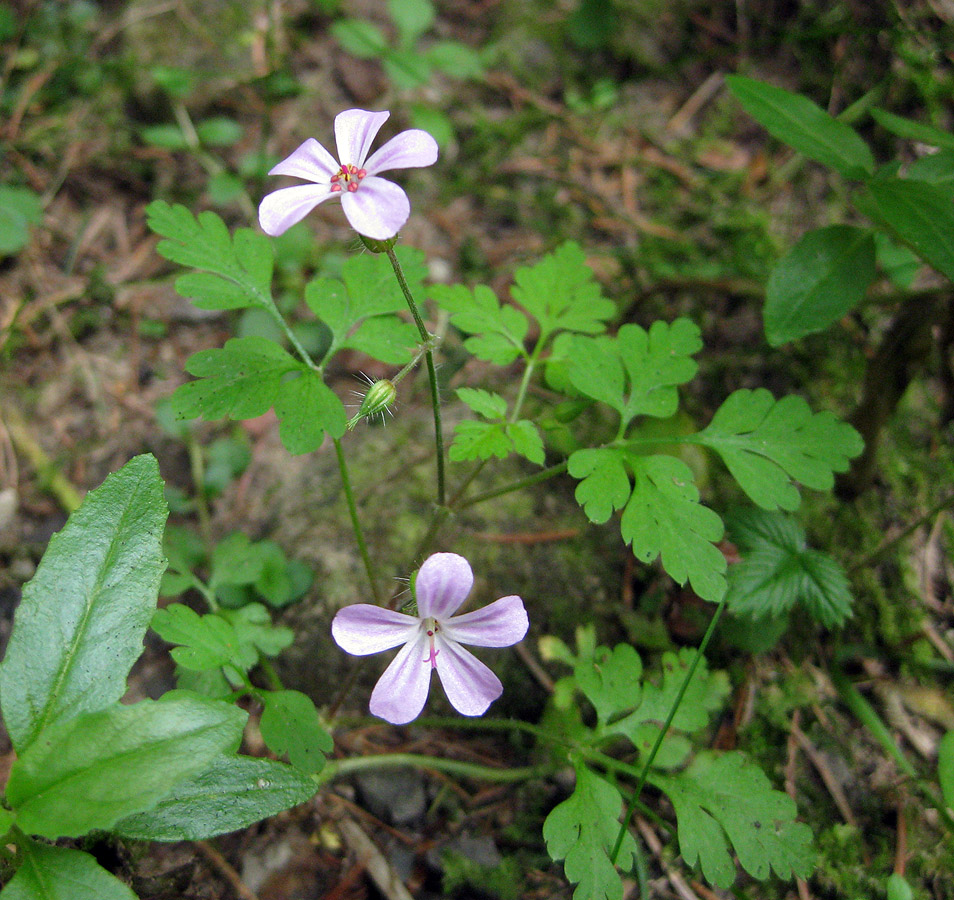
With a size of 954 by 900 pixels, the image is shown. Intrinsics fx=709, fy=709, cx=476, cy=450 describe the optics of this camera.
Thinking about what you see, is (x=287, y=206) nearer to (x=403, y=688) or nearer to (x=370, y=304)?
(x=370, y=304)

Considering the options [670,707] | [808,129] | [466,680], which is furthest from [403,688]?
[808,129]

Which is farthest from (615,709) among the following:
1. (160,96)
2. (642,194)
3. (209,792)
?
(160,96)

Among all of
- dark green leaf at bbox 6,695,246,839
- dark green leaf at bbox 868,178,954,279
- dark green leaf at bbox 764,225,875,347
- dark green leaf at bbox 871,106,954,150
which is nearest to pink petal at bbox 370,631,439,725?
dark green leaf at bbox 6,695,246,839

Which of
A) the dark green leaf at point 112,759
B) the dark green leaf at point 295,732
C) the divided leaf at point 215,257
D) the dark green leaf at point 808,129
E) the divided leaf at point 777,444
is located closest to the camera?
the dark green leaf at point 112,759

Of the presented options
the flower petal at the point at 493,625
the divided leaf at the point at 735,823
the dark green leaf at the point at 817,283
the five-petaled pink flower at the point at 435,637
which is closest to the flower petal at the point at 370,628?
the five-petaled pink flower at the point at 435,637

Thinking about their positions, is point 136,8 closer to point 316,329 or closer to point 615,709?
point 316,329

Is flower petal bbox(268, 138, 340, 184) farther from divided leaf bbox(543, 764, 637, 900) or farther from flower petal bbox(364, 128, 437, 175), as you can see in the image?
divided leaf bbox(543, 764, 637, 900)

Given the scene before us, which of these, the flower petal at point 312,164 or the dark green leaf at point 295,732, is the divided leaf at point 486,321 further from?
the dark green leaf at point 295,732
